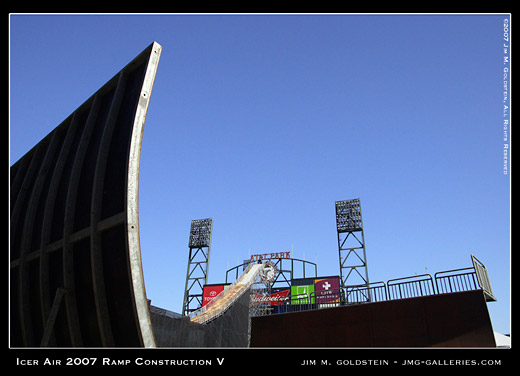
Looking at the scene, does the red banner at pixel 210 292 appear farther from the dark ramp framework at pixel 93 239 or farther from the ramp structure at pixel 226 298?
the dark ramp framework at pixel 93 239

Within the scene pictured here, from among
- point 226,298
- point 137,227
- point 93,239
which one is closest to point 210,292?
point 226,298

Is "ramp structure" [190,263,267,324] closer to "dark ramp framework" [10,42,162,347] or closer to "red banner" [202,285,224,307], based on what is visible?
"red banner" [202,285,224,307]

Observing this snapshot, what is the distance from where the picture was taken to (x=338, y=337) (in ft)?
43.9

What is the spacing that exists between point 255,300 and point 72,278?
113ft

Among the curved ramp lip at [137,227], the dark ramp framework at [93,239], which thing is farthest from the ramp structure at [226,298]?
the curved ramp lip at [137,227]

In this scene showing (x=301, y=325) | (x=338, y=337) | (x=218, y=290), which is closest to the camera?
(x=338, y=337)

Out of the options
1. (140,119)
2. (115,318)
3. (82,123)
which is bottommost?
(115,318)

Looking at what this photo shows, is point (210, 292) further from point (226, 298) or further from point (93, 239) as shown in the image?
point (93, 239)

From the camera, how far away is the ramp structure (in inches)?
1320

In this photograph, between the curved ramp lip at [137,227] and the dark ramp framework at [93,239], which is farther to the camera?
the dark ramp framework at [93,239]

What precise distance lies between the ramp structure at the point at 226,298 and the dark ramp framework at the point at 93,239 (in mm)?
24215

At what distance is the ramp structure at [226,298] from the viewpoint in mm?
33522

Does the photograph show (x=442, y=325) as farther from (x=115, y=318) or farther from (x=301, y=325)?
(x=115, y=318)
